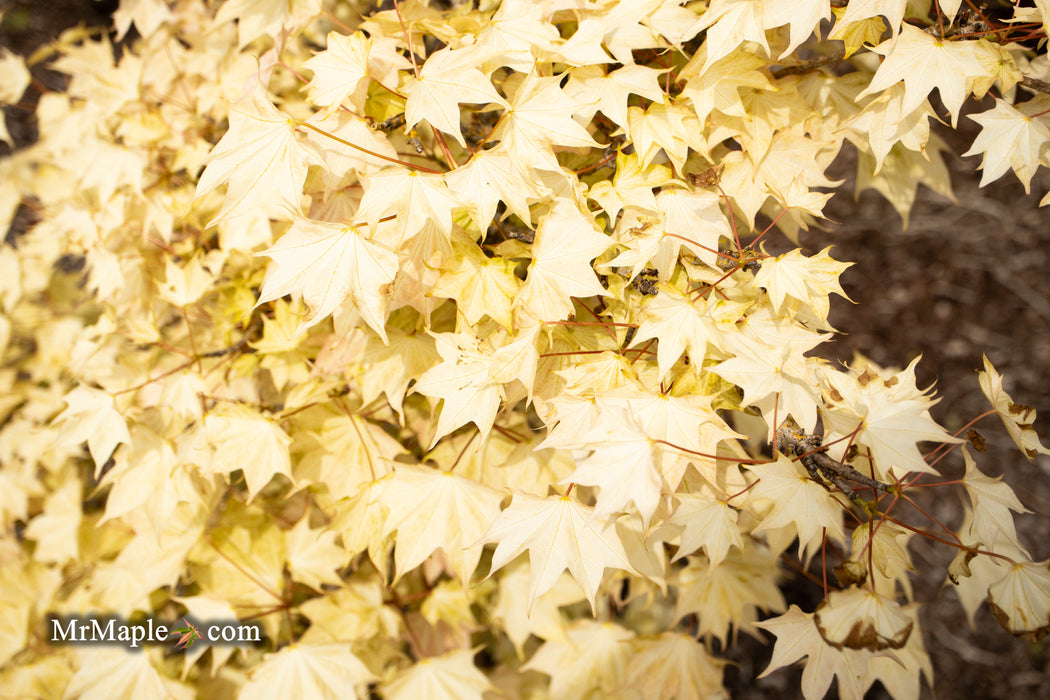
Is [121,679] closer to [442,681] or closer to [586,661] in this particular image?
[442,681]

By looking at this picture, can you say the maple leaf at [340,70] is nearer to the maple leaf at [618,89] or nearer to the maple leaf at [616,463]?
the maple leaf at [618,89]

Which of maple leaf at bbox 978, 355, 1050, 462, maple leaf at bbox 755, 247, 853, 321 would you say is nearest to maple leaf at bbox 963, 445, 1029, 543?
maple leaf at bbox 978, 355, 1050, 462

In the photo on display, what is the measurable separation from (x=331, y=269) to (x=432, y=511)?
451mm

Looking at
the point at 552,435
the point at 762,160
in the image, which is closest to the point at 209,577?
the point at 552,435

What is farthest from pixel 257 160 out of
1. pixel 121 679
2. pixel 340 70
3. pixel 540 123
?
pixel 121 679

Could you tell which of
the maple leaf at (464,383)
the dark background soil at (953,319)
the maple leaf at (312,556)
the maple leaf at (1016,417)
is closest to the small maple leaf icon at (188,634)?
the maple leaf at (312,556)

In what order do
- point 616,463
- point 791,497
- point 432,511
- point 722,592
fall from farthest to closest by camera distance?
point 722,592 → point 432,511 → point 791,497 → point 616,463

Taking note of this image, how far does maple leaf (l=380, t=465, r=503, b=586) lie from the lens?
1062mm

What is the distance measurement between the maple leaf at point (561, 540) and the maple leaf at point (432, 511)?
0.15m

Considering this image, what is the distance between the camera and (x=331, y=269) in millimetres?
907

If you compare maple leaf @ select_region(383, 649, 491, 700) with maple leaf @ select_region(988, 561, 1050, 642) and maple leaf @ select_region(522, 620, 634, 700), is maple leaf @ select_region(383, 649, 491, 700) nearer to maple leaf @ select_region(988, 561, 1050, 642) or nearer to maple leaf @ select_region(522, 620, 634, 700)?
maple leaf @ select_region(522, 620, 634, 700)

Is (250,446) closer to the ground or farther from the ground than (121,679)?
farther from the ground

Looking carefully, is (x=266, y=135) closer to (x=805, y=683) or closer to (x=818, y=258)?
(x=818, y=258)

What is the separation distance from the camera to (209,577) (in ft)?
4.54
